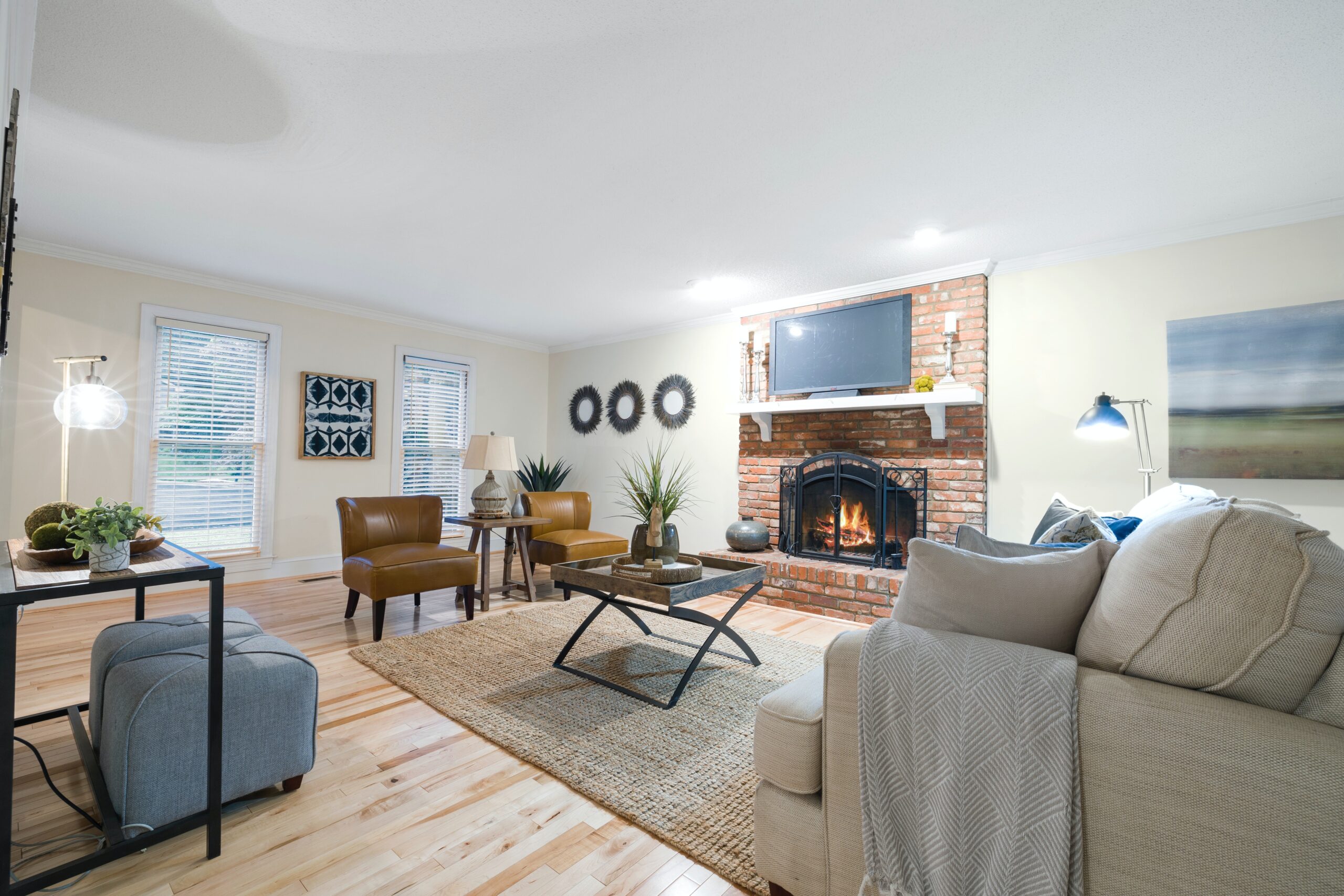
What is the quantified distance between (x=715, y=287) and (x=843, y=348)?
1.08 m

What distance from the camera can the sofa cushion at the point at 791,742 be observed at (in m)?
1.30

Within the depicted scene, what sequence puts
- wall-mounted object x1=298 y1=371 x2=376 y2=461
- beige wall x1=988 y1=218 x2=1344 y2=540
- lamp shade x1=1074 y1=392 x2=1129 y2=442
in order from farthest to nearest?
1. wall-mounted object x1=298 y1=371 x2=376 y2=461
2. beige wall x1=988 y1=218 x2=1344 y2=540
3. lamp shade x1=1074 y1=392 x2=1129 y2=442

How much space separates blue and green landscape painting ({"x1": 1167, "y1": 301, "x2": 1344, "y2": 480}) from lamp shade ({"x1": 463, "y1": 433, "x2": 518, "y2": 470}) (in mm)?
4198

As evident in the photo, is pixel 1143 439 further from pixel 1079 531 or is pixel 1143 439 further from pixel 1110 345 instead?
pixel 1079 531

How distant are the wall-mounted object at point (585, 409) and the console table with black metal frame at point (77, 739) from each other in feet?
15.7

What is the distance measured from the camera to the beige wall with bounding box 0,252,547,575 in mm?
3875

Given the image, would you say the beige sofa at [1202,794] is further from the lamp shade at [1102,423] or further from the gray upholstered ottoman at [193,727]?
the lamp shade at [1102,423]

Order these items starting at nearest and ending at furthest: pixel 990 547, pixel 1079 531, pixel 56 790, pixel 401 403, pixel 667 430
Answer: pixel 990 547
pixel 56 790
pixel 1079 531
pixel 401 403
pixel 667 430

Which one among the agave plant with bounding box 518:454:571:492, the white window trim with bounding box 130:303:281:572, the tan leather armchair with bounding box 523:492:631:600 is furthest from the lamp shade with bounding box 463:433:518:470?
the agave plant with bounding box 518:454:571:492

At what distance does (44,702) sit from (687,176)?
351 centimetres

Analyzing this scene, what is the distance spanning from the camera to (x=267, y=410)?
16.0ft

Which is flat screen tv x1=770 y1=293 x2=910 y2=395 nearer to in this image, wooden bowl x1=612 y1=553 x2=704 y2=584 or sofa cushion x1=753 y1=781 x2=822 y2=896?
wooden bowl x1=612 y1=553 x2=704 y2=584

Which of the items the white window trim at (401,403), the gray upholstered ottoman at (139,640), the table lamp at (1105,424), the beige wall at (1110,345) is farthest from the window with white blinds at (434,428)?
the table lamp at (1105,424)

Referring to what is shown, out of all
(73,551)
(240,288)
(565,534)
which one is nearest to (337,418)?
(240,288)
